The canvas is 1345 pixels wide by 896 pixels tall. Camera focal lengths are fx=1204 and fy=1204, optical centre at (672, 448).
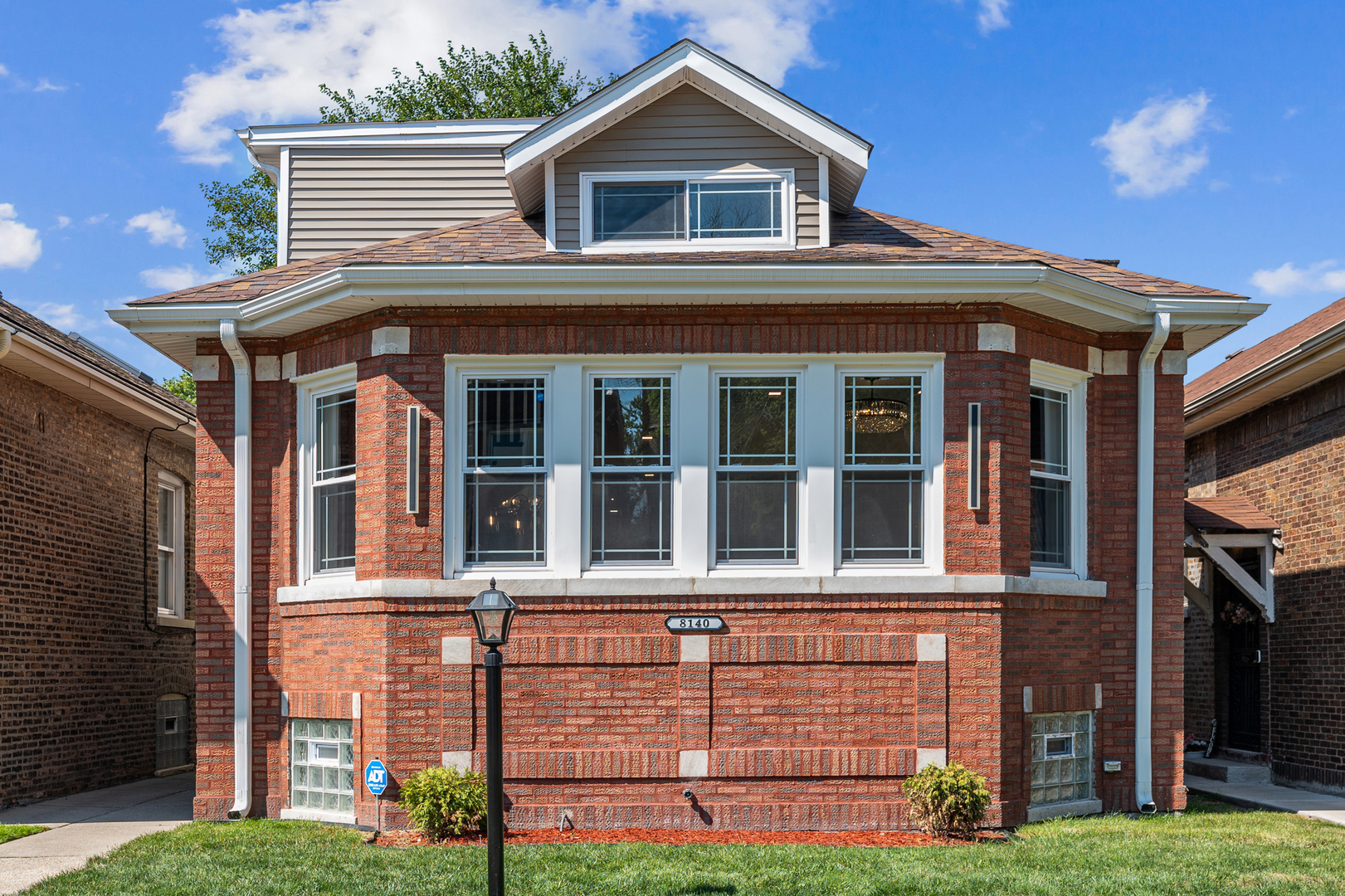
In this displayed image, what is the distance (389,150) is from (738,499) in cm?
638

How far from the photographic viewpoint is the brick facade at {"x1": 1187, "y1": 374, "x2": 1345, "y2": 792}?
12.2m

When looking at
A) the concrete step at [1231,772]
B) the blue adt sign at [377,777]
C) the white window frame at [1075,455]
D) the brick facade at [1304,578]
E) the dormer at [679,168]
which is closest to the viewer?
the blue adt sign at [377,777]

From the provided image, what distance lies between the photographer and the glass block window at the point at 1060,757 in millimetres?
10000

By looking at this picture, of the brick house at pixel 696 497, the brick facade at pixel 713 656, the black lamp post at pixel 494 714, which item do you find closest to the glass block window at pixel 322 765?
the brick house at pixel 696 497

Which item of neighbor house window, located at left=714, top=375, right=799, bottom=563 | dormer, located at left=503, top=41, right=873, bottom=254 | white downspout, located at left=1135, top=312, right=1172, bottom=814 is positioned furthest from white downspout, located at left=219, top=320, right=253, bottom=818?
white downspout, located at left=1135, top=312, right=1172, bottom=814

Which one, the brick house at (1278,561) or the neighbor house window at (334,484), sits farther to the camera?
the brick house at (1278,561)

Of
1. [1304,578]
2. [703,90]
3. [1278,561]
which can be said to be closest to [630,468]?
[703,90]

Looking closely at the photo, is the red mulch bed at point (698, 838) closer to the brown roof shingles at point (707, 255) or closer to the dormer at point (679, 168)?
the brown roof shingles at point (707, 255)

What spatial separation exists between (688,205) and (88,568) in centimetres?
790

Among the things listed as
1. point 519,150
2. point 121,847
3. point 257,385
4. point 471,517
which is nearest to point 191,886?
point 121,847

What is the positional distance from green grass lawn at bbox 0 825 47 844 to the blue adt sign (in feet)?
9.58

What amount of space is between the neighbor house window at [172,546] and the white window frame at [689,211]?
822 centimetres

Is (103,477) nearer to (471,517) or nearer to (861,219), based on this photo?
(471,517)

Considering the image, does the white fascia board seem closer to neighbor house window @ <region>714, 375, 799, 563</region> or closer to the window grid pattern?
neighbor house window @ <region>714, 375, 799, 563</region>
